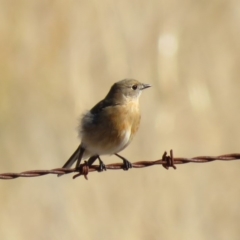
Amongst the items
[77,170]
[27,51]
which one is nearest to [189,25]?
[27,51]

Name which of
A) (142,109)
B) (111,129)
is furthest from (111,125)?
(142,109)

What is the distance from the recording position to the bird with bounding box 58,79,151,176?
29.8 feet

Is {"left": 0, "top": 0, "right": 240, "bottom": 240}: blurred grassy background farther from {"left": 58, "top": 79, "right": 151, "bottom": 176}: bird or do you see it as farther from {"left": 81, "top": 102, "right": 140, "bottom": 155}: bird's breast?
{"left": 81, "top": 102, "right": 140, "bottom": 155}: bird's breast

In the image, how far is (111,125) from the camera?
9125 mm

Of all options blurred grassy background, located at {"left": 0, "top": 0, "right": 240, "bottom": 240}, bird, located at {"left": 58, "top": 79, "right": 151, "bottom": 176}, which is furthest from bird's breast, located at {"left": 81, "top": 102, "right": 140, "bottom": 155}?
blurred grassy background, located at {"left": 0, "top": 0, "right": 240, "bottom": 240}

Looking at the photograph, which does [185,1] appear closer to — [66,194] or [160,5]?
[160,5]

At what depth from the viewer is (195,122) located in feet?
47.9

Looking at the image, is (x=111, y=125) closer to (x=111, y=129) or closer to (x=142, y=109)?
(x=111, y=129)

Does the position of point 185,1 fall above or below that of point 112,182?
above

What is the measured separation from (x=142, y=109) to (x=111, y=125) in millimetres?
5131

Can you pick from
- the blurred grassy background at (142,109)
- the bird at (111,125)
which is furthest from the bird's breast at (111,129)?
the blurred grassy background at (142,109)

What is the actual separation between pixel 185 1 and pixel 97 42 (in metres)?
1.84

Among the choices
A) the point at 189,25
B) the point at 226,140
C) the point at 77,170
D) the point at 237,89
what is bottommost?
the point at 77,170

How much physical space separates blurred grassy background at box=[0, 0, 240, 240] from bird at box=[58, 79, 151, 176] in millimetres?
4104
